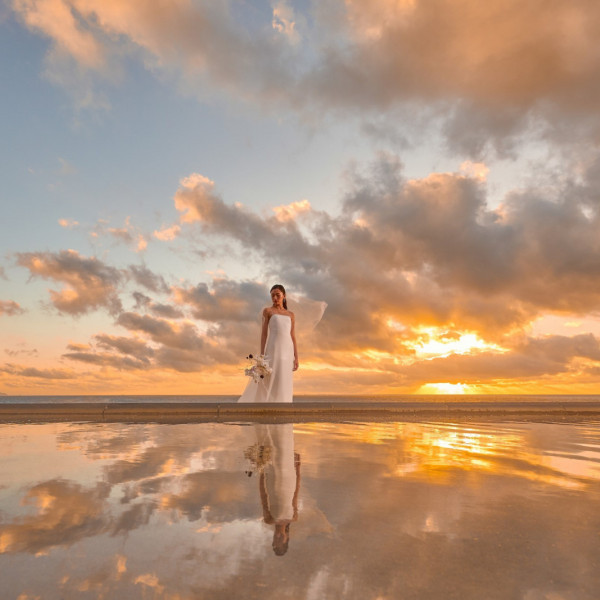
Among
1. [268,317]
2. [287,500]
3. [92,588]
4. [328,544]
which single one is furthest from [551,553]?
[268,317]

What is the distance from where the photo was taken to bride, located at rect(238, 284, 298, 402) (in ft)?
49.8

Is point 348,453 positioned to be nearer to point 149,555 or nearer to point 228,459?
point 228,459

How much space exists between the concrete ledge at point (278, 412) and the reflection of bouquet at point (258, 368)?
1780 millimetres

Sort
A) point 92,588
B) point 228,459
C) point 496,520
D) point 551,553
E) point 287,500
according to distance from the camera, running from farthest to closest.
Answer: point 228,459, point 287,500, point 496,520, point 551,553, point 92,588

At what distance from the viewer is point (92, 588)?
2168 mm

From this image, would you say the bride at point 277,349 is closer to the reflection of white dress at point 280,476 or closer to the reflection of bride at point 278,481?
the reflection of white dress at point 280,476

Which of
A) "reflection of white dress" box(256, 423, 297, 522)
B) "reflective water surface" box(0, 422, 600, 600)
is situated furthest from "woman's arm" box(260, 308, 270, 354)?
"reflective water surface" box(0, 422, 600, 600)

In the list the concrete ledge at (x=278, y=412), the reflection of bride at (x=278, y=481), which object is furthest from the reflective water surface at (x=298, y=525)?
the concrete ledge at (x=278, y=412)

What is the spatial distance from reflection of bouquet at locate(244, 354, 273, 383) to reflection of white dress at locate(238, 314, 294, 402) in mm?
157

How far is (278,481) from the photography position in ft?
14.7

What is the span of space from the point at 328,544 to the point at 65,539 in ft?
4.74

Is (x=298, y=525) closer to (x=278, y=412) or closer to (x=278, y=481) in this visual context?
(x=278, y=481)

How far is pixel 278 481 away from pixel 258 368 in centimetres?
1076

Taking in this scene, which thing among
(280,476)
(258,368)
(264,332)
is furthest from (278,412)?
(280,476)
